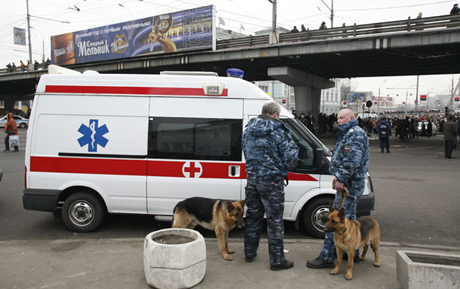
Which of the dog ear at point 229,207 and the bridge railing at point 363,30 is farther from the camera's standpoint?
the bridge railing at point 363,30

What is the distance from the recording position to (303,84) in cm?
3103

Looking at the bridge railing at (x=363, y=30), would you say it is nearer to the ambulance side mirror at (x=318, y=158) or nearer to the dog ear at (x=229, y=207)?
the ambulance side mirror at (x=318, y=158)

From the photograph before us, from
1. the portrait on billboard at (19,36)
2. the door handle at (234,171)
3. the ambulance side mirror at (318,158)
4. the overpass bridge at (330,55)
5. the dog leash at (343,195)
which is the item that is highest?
the portrait on billboard at (19,36)

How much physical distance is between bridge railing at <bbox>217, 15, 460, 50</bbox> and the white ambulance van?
1792cm

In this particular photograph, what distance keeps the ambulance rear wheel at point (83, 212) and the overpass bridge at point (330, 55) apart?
1996 cm

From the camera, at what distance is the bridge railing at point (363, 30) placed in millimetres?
18719

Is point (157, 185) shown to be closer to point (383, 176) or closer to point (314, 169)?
point (314, 169)

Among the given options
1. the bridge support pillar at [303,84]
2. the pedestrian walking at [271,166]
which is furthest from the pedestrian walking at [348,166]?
the bridge support pillar at [303,84]

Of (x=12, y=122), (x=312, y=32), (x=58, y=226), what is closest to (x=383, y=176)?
(x=58, y=226)

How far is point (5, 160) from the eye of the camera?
1408 cm

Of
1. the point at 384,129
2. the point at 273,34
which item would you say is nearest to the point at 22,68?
the point at 273,34

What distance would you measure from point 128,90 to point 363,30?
19.4 meters

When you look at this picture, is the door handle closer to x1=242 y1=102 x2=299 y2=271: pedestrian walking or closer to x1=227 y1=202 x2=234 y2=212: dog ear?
x1=227 y1=202 x2=234 y2=212: dog ear

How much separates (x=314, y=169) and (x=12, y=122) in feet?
53.6
